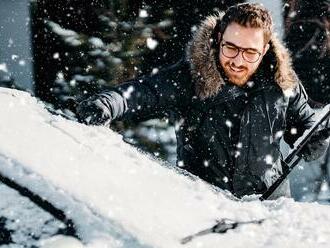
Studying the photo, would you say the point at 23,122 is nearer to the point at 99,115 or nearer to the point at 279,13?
the point at 99,115

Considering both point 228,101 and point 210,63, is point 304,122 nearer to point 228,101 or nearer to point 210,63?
point 228,101

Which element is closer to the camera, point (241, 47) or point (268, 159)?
point (241, 47)

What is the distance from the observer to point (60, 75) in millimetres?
6633

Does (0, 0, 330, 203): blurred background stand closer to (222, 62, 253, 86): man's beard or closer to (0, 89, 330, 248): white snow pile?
(222, 62, 253, 86): man's beard

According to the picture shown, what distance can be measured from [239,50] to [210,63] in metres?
0.22

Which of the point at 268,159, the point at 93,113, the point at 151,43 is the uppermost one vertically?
the point at 93,113

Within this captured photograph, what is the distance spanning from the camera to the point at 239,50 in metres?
2.74

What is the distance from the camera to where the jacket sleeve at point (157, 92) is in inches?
107

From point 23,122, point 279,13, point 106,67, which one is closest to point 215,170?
point 23,122

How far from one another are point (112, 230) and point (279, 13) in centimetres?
680

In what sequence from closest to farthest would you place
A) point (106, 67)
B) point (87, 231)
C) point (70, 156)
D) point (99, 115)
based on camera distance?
1. point (87, 231)
2. point (70, 156)
3. point (99, 115)
4. point (106, 67)

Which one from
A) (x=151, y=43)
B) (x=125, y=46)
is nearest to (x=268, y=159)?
(x=125, y=46)

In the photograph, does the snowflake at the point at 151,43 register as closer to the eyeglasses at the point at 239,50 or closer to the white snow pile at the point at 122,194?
the eyeglasses at the point at 239,50

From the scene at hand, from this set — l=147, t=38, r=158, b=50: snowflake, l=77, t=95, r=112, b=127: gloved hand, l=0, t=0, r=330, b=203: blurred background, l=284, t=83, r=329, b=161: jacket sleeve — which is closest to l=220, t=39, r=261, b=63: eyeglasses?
l=284, t=83, r=329, b=161: jacket sleeve
